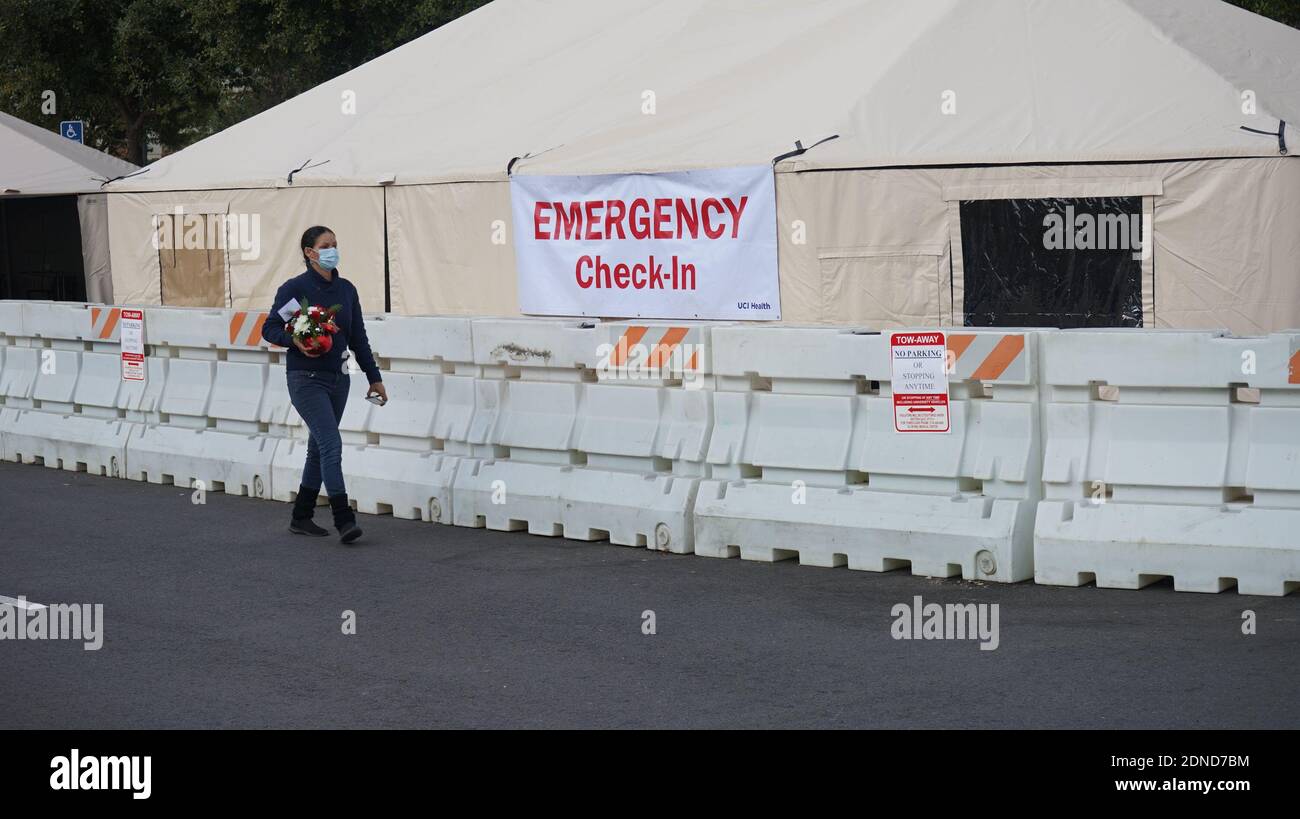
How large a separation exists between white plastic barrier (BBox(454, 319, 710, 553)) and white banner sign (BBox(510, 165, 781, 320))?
4.75 metres

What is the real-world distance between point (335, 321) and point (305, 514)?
1249 mm

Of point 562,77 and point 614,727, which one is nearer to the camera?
point 614,727

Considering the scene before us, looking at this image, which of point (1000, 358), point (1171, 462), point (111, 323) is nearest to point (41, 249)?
point (111, 323)

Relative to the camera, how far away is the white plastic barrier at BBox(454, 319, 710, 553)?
9906mm

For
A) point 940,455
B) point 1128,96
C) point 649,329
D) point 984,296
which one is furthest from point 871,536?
point 1128,96

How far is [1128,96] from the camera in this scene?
1445 cm

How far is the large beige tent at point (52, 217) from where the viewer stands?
2222 cm

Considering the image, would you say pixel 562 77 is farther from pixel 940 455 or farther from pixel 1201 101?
pixel 940 455

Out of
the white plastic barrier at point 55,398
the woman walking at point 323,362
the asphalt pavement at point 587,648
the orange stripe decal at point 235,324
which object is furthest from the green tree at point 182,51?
the asphalt pavement at point 587,648

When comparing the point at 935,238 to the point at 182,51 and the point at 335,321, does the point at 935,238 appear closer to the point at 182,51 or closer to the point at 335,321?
the point at 335,321

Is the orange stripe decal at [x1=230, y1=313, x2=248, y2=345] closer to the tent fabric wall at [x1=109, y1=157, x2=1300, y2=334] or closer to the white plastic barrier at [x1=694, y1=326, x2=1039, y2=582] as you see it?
the white plastic barrier at [x1=694, y1=326, x2=1039, y2=582]

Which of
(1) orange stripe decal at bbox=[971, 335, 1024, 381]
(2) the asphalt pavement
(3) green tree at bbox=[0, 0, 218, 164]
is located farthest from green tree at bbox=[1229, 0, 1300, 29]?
(3) green tree at bbox=[0, 0, 218, 164]

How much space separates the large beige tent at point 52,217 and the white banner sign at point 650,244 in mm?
7860
